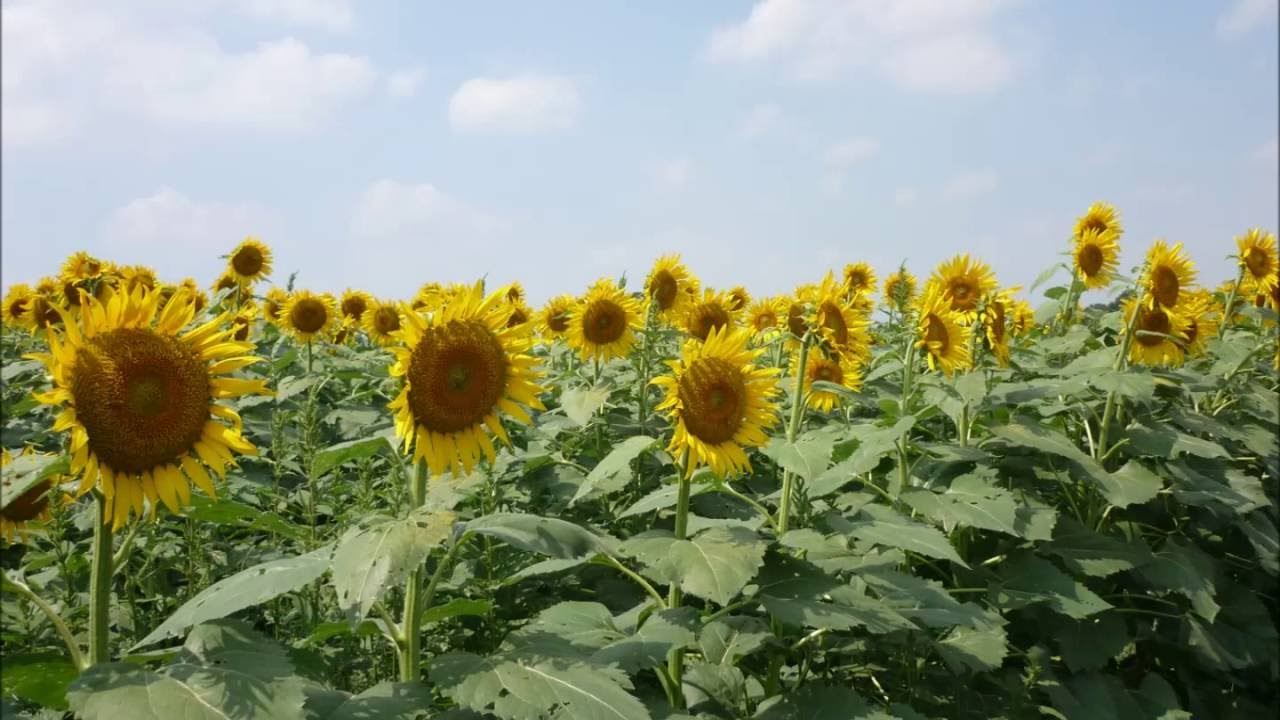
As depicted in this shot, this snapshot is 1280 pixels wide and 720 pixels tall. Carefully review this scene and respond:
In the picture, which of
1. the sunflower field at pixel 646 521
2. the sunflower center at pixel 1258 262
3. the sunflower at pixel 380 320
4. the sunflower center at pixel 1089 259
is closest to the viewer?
the sunflower field at pixel 646 521

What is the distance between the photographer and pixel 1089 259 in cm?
724

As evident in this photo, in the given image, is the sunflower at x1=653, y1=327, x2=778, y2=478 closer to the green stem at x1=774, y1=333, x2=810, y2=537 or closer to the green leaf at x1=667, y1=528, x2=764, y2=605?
the green stem at x1=774, y1=333, x2=810, y2=537

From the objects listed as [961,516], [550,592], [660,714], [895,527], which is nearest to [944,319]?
[961,516]

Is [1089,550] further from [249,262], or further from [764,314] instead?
[249,262]

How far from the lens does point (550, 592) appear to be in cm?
432

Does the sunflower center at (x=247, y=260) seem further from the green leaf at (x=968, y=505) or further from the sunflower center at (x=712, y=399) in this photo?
the green leaf at (x=968, y=505)

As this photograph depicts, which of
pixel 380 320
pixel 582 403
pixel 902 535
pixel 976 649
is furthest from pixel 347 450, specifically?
pixel 380 320

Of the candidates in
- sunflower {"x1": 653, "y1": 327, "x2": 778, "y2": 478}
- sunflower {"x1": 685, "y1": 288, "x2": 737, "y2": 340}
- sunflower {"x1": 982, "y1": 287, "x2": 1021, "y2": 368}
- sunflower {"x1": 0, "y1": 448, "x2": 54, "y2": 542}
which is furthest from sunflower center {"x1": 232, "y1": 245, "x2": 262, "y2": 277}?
sunflower {"x1": 653, "y1": 327, "x2": 778, "y2": 478}

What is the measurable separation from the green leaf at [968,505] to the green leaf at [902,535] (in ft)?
1.30

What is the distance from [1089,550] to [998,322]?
4.19 feet

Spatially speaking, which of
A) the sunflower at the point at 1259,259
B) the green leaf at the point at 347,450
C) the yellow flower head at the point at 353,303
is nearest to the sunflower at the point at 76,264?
the yellow flower head at the point at 353,303

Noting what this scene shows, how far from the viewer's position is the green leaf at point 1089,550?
442 cm

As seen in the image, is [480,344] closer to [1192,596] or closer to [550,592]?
[550,592]

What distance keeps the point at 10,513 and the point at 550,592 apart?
219 centimetres
